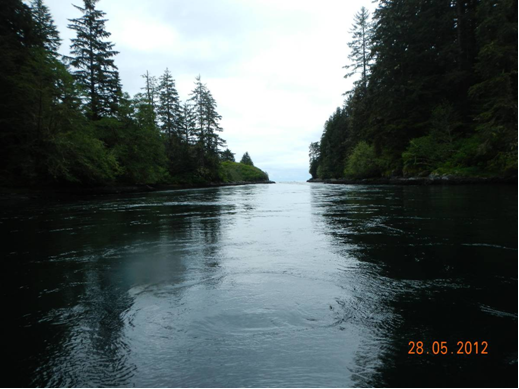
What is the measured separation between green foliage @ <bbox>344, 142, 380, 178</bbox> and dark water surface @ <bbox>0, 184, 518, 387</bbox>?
31.2 metres

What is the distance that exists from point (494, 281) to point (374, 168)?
3484cm

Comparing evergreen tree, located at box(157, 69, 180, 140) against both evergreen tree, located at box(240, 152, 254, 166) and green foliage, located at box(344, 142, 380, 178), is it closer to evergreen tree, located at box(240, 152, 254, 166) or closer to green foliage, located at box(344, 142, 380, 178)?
green foliage, located at box(344, 142, 380, 178)

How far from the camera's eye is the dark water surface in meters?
1.63

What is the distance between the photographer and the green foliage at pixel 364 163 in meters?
35.0

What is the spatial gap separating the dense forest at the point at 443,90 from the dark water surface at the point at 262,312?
17.1 m

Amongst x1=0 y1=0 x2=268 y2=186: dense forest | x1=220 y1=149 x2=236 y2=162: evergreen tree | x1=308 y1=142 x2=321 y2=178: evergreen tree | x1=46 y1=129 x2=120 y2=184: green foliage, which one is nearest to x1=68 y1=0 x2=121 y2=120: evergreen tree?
x1=0 y1=0 x2=268 y2=186: dense forest

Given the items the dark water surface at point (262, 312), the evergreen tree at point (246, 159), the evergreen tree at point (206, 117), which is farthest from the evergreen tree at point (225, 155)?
the dark water surface at point (262, 312)

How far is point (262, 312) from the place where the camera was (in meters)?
2.37

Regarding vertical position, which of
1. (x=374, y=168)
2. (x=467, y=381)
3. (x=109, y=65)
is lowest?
(x=467, y=381)

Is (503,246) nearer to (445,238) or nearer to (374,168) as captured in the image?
(445,238)

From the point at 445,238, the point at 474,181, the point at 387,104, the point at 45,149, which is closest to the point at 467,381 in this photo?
the point at 445,238

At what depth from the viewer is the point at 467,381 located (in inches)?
59.7

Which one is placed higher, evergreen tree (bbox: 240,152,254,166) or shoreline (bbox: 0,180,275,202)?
evergreen tree (bbox: 240,152,254,166)

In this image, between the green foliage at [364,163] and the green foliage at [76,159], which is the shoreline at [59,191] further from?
the green foliage at [364,163]
